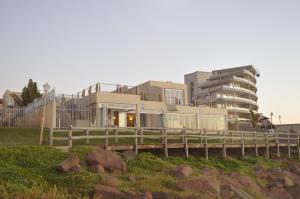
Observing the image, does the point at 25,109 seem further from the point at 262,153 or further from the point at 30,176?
the point at 30,176

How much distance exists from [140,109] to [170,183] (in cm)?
2529

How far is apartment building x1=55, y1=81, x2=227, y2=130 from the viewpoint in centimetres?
3728

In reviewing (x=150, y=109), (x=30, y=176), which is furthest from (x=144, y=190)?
(x=150, y=109)

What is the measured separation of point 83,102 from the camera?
3931 centimetres

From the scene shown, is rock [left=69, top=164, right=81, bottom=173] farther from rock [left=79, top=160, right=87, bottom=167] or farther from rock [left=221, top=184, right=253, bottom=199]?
rock [left=221, top=184, right=253, bottom=199]

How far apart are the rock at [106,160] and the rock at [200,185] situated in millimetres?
3112

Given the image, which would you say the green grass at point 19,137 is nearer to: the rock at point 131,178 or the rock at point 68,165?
the rock at point 68,165

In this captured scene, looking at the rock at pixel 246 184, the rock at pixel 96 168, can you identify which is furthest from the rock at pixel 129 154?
the rock at pixel 246 184

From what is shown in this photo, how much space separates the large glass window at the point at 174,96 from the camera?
45.1m

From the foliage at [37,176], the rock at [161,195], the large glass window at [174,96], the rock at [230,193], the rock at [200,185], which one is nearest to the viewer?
the foliage at [37,176]

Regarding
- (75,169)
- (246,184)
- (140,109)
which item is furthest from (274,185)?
(140,109)

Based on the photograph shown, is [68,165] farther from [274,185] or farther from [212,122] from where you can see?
[212,122]

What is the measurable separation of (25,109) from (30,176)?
26.9 m

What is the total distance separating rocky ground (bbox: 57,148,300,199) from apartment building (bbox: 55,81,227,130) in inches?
644
